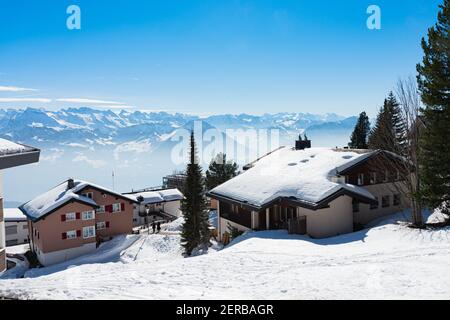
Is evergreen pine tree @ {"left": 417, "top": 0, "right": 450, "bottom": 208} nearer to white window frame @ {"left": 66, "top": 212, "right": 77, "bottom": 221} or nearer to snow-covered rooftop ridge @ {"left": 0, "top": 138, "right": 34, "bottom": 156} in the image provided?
snow-covered rooftop ridge @ {"left": 0, "top": 138, "right": 34, "bottom": 156}

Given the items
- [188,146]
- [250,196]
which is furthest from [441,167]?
[188,146]

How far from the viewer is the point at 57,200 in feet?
119

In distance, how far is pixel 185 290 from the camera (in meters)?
10.1

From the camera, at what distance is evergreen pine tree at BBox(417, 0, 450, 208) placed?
19734 mm

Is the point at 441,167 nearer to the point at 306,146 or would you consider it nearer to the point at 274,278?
the point at 274,278

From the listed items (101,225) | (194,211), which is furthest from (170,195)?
(194,211)

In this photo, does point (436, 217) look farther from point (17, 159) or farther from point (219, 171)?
point (219, 171)

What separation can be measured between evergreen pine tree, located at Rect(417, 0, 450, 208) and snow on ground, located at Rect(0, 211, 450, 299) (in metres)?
2.71

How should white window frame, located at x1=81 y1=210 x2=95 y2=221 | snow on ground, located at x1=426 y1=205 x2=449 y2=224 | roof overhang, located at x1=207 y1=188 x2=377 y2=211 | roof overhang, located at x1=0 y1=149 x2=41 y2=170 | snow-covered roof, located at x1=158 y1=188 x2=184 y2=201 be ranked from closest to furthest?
1. roof overhang, located at x1=0 y1=149 x2=41 y2=170
2. roof overhang, located at x1=207 y1=188 x2=377 y2=211
3. snow on ground, located at x1=426 y1=205 x2=449 y2=224
4. white window frame, located at x1=81 y1=210 x2=95 y2=221
5. snow-covered roof, located at x1=158 y1=188 x2=184 y2=201

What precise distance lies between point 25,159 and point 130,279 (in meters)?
8.01

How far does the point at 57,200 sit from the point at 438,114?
3640cm

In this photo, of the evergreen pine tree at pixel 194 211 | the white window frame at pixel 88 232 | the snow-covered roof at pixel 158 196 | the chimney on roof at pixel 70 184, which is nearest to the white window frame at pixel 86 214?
the white window frame at pixel 88 232

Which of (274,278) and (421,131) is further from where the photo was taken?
(421,131)

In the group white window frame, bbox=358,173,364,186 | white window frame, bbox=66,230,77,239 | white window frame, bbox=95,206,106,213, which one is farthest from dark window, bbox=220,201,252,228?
white window frame, bbox=95,206,106,213
